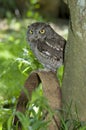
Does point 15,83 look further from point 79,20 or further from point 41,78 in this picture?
point 79,20

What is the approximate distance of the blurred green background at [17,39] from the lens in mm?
4594

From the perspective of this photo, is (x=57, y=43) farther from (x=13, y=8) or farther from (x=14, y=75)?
(x=13, y=8)

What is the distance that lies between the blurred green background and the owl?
0.24m

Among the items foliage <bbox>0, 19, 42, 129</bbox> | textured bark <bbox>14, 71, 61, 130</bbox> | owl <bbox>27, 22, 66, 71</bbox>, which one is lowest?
foliage <bbox>0, 19, 42, 129</bbox>

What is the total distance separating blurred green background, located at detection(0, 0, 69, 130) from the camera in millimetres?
4594

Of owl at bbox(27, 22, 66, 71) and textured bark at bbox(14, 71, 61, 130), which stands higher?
owl at bbox(27, 22, 66, 71)

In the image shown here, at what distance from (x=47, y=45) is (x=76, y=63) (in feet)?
1.61

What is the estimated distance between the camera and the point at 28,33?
172 inches

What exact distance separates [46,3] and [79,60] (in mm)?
8357

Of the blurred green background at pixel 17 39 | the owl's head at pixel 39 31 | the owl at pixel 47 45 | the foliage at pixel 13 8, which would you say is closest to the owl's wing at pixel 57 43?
the owl at pixel 47 45

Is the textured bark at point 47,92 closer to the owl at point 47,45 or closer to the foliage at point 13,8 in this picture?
the owl at point 47,45

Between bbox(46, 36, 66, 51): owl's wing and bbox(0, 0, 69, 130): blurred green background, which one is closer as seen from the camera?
bbox(46, 36, 66, 51): owl's wing

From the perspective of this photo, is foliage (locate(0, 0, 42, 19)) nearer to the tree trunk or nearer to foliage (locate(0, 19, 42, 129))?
foliage (locate(0, 19, 42, 129))

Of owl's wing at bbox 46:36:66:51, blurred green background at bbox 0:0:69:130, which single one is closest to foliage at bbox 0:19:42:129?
blurred green background at bbox 0:0:69:130
